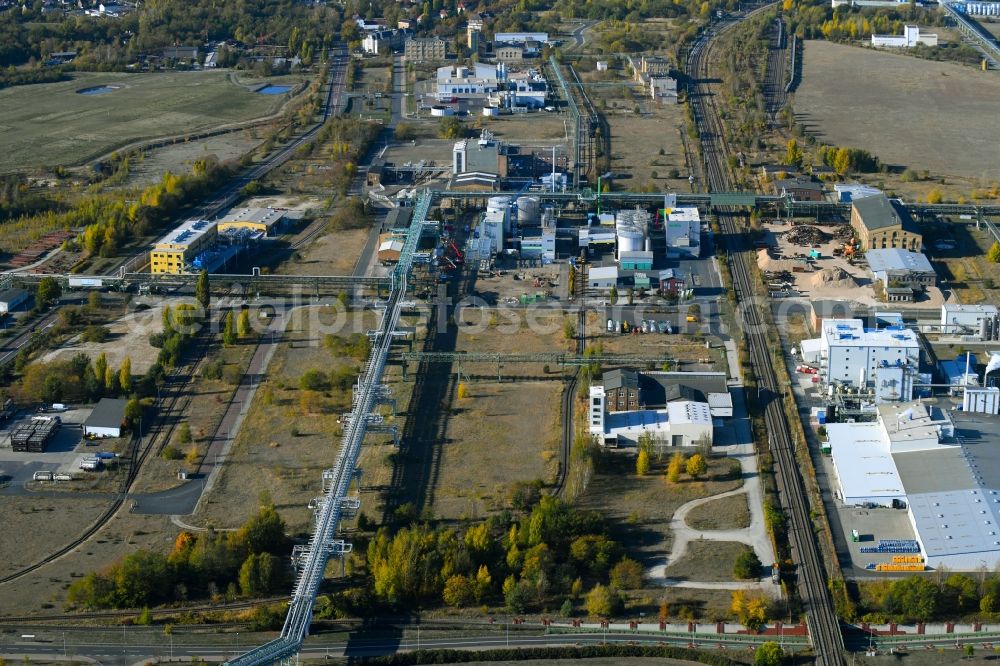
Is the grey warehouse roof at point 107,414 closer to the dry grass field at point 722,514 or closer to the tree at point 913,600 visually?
the dry grass field at point 722,514

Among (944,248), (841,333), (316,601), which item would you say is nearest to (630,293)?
(841,333)

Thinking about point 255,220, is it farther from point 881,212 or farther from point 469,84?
point 469,84

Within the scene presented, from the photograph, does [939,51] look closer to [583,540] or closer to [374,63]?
[374,63]

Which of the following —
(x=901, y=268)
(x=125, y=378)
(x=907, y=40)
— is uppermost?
(x=907, y=40)

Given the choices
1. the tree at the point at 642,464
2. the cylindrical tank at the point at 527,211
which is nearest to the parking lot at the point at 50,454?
the tree at the point at 642,464

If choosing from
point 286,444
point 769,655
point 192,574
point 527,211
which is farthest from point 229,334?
point 769,655

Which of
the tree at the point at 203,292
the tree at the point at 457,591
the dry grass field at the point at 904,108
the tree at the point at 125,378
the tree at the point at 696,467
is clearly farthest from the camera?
the dry grass field at the point at 904,108
